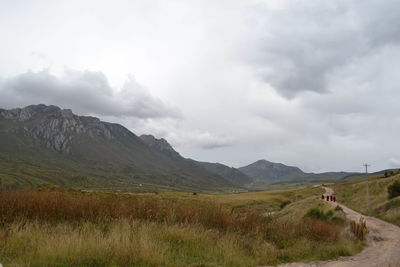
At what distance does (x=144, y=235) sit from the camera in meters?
8.92

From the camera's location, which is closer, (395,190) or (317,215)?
(317,215)

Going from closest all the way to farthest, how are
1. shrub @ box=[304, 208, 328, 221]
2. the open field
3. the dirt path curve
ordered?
1. the open field
2. the dirt path curve
3. shrub @ box=[304, 208, 328, 221]

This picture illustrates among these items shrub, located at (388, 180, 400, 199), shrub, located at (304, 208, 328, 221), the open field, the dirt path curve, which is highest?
shrub, located at (388, 180, 400, 199)

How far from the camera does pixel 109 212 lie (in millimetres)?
10859

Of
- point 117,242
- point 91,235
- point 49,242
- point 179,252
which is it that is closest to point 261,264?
point 179,252

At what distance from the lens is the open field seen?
7.45 metres

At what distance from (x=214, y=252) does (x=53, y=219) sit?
5.57 metres

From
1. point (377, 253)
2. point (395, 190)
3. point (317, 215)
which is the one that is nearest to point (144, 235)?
point (377, 253)

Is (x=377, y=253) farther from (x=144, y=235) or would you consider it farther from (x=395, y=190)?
(x=395, y=190)

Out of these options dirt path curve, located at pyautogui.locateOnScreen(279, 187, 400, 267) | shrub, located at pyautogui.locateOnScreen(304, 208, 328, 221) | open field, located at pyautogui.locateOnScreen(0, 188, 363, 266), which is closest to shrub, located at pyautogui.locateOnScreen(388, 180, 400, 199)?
shrub, located at pyautogui.locateOnScreen(304, 208, 328, 221)

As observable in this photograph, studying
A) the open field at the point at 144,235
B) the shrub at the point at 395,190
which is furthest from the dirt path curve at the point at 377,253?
the shrub at the point at 395,190

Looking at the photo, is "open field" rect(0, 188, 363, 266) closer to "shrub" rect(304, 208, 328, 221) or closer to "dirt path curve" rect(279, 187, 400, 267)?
"dirt path curve" rect(279, 187, 400, 267)

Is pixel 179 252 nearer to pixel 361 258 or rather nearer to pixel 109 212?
pixel 109 212

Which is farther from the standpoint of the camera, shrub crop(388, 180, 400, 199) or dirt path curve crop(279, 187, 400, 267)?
shrub crop(388, 180, 400, 199)
